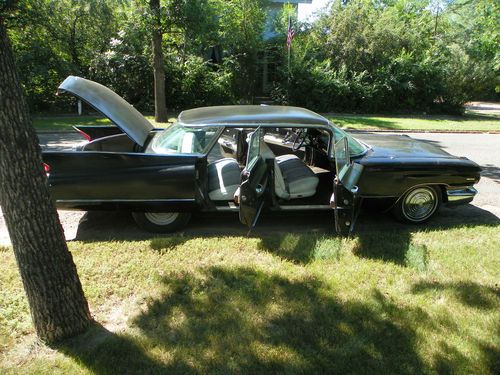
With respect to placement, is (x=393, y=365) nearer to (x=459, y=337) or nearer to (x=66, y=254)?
(x=459, y=337)

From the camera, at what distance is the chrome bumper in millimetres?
5090

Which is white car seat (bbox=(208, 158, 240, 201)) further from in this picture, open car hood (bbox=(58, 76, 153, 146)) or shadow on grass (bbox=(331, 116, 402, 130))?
shadow on grass (bbox=(331, 116, 402, 130))

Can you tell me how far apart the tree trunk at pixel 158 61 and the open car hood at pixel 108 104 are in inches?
338

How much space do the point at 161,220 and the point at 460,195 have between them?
367cm

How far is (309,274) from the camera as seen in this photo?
3895 mm

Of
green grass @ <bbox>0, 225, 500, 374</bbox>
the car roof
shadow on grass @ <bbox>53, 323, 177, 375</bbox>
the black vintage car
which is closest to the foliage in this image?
the car roof

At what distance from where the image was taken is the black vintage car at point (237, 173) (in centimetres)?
439

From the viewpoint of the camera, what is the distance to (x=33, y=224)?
2.58 m

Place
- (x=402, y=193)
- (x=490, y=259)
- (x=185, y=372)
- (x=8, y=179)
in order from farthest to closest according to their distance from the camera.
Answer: (x=402, y=193), (x=490, y=259), (x=185, y=372), (x=8, y=179)

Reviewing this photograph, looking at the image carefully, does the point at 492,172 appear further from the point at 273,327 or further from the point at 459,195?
the point at 273,327

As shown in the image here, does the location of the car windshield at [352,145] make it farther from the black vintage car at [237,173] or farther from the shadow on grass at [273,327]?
the shadow on grass at [273,327]

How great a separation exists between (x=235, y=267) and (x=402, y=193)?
2260mm

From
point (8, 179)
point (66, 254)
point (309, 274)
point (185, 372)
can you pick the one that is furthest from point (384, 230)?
point (8, 179)

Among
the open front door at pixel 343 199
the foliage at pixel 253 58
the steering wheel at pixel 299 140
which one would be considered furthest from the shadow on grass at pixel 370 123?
the open front door at pixel 343 199
